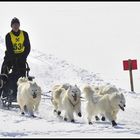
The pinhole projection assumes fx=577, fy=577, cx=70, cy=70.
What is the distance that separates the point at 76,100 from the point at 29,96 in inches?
41.1

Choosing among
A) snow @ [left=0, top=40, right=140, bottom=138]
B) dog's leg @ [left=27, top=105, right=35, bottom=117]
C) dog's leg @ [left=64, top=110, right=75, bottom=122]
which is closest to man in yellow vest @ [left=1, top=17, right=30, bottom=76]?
snow @ [left=0, top=40, right=140, bottom=138]

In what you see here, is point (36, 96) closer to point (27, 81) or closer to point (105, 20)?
point (27, 81)

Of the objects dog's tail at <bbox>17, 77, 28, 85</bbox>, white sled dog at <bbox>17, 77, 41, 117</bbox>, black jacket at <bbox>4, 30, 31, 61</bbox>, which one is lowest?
white sled dog at <bbox>17, 77, 41, 117</bbox>

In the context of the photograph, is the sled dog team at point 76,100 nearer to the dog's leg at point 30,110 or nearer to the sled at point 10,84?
the dog's leg at point 30,110

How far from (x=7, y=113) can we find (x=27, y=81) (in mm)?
963

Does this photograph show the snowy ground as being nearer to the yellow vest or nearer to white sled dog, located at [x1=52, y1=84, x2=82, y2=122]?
white sled dog, located at [x1=52, y1=84, x2=82, y2=122]

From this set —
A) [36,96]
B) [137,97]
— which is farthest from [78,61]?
[36,96]

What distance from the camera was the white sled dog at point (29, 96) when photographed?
477 inches

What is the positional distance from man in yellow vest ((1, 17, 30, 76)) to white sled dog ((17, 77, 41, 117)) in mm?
764

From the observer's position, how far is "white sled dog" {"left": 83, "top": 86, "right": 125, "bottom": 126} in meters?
11.2

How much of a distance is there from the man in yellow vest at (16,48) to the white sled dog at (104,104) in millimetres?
2079

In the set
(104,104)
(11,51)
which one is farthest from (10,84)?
(104,104)

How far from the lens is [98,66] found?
25312mm

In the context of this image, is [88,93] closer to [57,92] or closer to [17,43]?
[57,92]
